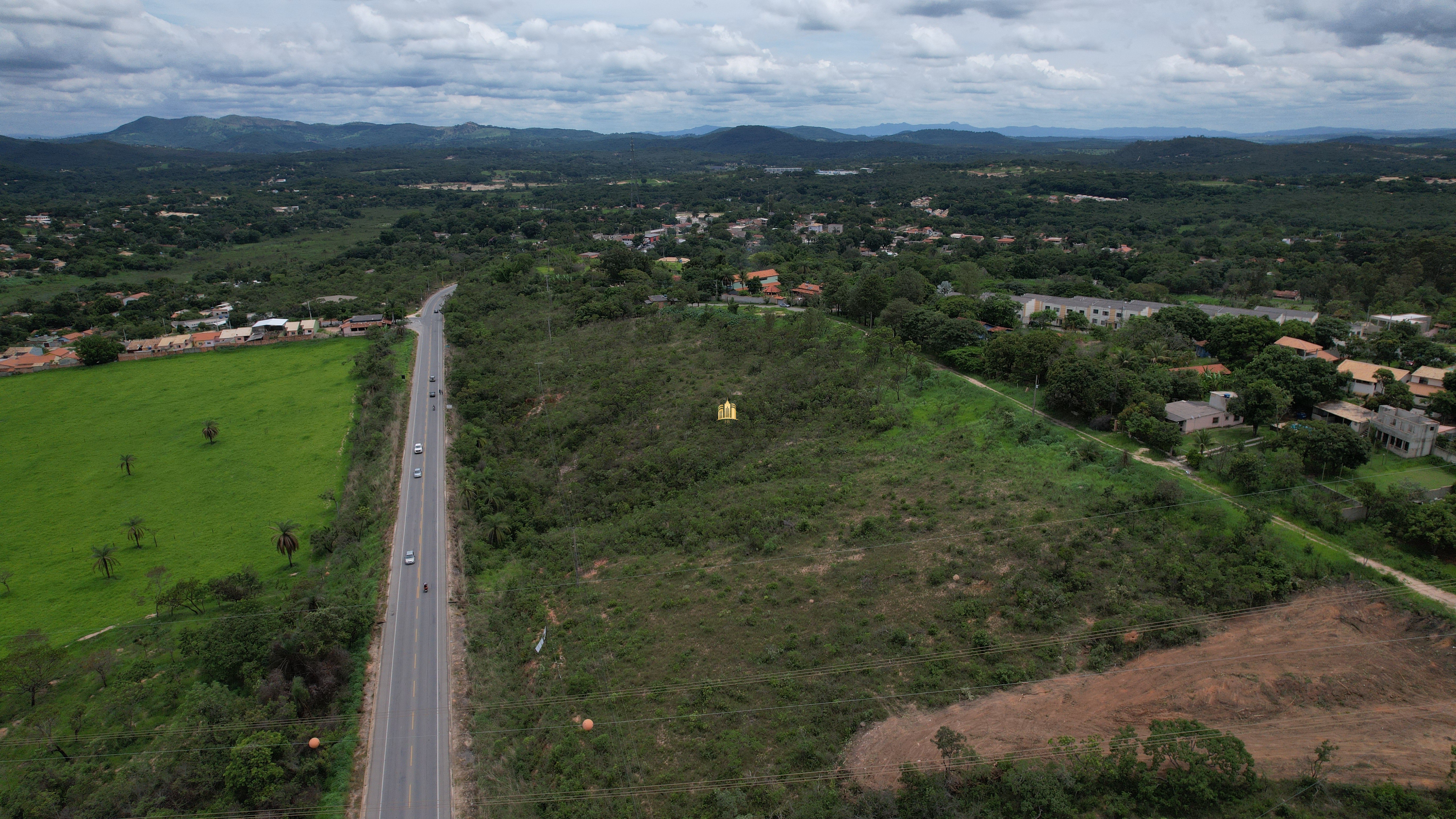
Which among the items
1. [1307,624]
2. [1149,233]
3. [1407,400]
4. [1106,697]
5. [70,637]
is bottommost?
[70,637]

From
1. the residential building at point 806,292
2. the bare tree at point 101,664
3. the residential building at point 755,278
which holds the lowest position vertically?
the bare tree at point 101,664

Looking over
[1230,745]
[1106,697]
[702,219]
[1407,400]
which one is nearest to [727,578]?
[1106,697]

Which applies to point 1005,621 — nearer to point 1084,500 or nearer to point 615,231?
point 1084,500

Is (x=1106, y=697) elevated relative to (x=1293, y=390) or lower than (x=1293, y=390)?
lower

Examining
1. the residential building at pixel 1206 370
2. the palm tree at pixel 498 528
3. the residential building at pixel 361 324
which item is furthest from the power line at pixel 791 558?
the residential building at pixel 361 324

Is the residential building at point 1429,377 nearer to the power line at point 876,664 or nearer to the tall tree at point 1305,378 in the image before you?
the tall tree at point 1305,378

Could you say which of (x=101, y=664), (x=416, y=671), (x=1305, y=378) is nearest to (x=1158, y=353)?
(x=1305, y=378)

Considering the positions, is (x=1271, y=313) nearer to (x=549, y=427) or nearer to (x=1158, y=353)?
(x=1158, y=353)
